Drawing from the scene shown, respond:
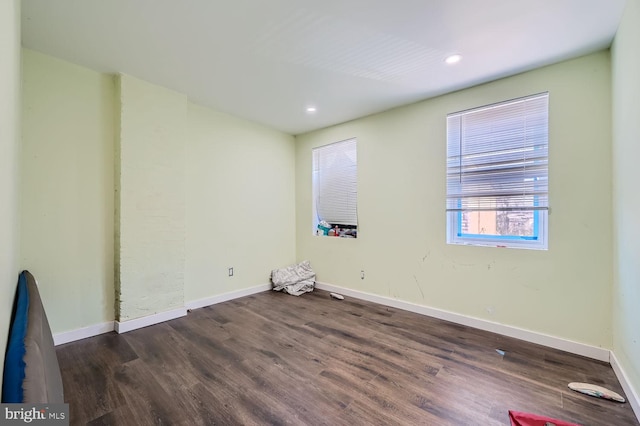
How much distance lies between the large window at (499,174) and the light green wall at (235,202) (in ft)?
8.46

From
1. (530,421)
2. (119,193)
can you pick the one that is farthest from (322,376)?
(119,193)

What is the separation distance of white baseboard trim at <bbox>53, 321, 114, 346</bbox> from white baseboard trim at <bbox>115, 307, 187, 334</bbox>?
3.6 inches

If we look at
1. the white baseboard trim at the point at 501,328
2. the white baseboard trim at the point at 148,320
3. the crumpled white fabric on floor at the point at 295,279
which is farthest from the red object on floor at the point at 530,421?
the white baseboard trim at the point at 148,320

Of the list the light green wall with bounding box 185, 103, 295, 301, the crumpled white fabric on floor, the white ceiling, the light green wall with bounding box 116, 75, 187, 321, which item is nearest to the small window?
the light green wall with bounding box 185, 103, 295, 301

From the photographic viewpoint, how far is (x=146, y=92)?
9.50 ft

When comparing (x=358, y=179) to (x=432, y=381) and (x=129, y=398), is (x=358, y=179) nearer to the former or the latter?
(x=432, y=381)

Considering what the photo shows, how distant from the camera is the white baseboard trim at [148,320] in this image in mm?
2721

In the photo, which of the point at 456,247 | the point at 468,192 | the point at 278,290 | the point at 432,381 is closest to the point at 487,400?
the point at 432,381

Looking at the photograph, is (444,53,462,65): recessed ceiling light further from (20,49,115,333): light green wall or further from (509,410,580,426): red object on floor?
(20,49,115,333): light green wall

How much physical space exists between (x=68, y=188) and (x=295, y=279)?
290cm

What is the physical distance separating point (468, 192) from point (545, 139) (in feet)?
2.60

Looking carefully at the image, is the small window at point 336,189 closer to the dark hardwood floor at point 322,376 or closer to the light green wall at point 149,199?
the dark hardwood floor at point 322,376

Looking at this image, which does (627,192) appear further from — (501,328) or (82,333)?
(82,333)

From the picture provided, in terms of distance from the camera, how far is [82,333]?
8.45 feet
